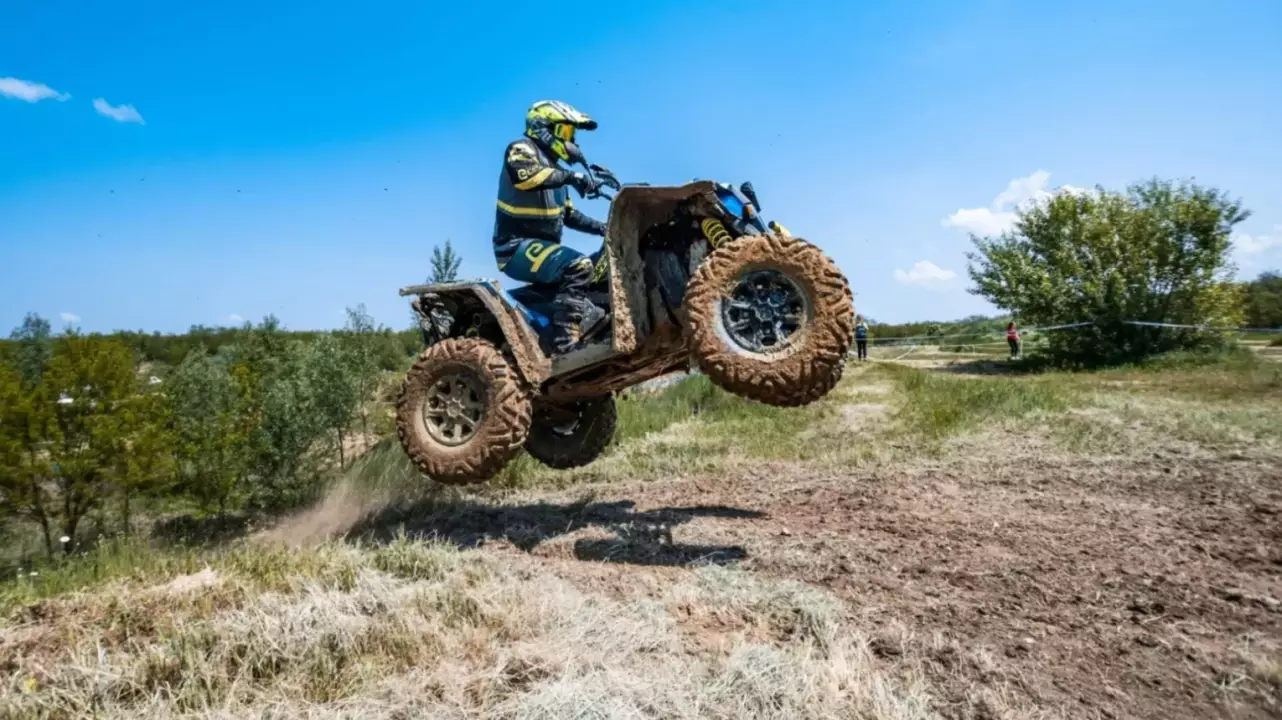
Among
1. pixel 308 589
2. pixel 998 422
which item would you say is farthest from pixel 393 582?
pixel 998 422

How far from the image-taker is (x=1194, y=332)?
719 inches

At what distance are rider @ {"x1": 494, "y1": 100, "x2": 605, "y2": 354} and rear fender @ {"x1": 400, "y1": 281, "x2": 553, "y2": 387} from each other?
0.18 m

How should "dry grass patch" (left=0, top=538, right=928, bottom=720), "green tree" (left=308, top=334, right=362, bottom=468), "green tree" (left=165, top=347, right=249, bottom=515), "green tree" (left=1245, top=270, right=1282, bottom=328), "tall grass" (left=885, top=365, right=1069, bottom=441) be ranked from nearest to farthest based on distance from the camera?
1. "dry grass patch" (left=0, top=538, right=928, bottom=720)
2. "tall grass" (left=885, top=365, right=1069, bottom=441)
3. "green tree" (left=165, top=347, right=249, bottom=515)
4. "green tree" (left=308, top=334, right=362, bottom=468)
5. "green tree" (left=1245, top=270, right=1282, bottom=328)

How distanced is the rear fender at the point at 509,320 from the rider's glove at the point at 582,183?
37.7 inches

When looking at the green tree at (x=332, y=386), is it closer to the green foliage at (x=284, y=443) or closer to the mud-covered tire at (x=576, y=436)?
the green foliage at (x=284, y=443)

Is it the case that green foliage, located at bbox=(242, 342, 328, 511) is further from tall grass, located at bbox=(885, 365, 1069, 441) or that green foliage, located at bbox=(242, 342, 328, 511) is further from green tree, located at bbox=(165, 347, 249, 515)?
tall grass, located at bbox=(885, 365, 1069, 441)

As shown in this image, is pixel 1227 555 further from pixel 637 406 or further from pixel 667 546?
pixel 637 406

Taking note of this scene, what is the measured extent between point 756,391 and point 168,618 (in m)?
3.24

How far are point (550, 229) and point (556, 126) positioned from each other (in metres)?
0.73

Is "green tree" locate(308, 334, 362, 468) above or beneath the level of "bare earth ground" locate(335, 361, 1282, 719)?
above

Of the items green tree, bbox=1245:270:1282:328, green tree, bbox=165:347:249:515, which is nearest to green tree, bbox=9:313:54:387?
green tree, bbox=165:347:249:515

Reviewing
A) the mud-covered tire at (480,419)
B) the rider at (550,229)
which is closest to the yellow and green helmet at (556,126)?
the rider at (550,229)

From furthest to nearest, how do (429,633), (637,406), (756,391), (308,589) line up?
1. (637,406)
2. (756,391)
3. (308,589)
4. (429,633)

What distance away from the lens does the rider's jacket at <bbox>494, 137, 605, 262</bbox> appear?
4996mm
